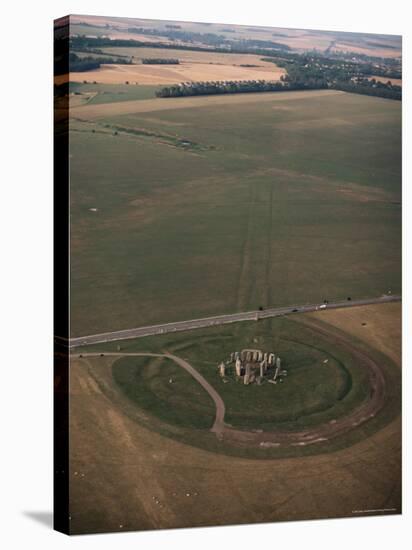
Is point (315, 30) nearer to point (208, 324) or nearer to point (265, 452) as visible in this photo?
point (208, 324)

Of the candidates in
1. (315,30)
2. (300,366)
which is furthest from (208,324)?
(315,30)

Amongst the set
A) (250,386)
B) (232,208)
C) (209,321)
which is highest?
(232,208)

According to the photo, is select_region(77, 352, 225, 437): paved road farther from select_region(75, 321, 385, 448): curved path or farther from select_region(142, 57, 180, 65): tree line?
select_region(142, 57, 180, 65): tree line

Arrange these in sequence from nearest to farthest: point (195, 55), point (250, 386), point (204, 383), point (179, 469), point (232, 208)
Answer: point (179, 469), point (204, 383), point (250, 386), point (195, 55), point (232, 208)

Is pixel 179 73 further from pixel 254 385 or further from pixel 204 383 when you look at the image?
pixel 254 385

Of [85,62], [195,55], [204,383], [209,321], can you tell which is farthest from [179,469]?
[195,55]

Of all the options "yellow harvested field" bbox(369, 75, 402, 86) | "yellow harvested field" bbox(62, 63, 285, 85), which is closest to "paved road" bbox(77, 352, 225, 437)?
"yellow harvested field" bbox(62, 63, 285, 85)

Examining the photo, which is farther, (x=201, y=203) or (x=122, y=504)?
(x=201, y=203)
